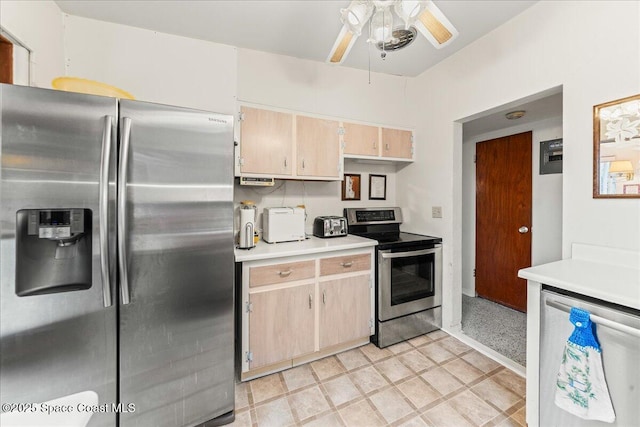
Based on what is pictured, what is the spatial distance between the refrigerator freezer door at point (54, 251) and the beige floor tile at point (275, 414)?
29.8 inches

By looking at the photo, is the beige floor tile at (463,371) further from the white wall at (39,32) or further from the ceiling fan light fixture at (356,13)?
the white wall at (39,32)

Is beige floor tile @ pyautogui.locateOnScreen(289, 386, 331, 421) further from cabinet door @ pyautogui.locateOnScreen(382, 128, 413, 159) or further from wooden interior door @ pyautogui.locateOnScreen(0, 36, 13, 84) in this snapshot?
wooden interior door @ pyautogui.locateOnScreen(0, 36, 13, 84)

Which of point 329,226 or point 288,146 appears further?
point 329,226

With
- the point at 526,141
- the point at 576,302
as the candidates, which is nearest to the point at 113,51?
the point at 576,302

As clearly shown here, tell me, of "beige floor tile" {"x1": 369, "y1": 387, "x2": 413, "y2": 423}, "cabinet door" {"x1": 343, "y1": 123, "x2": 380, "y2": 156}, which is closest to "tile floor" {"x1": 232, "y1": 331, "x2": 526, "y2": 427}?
"beige floor tile" {"x1": 369, "y1": 387, "x2": 413, "y2": 423}

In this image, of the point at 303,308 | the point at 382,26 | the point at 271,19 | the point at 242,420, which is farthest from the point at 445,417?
the point at 271,19

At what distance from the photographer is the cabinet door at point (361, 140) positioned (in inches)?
98.3

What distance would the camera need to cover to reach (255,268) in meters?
1.82

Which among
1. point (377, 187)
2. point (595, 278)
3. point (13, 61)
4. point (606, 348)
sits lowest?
point (606, 348)

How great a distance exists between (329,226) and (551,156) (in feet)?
7.90

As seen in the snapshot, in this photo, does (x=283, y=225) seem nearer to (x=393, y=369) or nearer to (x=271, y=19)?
(x=393, y=369)

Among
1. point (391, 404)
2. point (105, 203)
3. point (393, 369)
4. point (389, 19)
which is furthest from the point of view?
point (393, 369)

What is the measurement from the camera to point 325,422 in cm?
151

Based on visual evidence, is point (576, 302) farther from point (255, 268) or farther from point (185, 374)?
point (185, 374)
